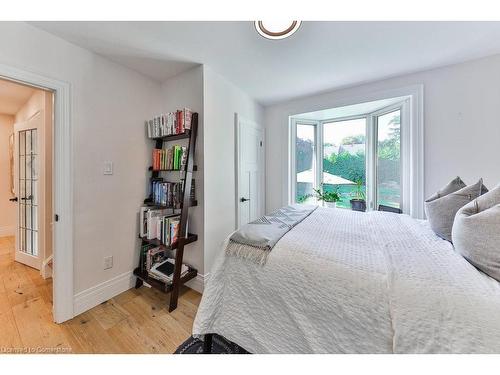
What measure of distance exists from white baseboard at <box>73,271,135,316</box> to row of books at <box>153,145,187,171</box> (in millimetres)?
1166

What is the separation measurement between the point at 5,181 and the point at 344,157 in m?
5.91

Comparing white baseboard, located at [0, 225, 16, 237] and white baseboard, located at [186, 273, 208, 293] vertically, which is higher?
white baseboard, located at [0, 225, 16, 237]

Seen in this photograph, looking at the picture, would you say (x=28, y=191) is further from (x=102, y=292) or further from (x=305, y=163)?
(x=305, y=163)

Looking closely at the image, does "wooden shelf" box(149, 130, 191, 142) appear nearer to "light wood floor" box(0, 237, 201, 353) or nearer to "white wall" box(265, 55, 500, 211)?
"light wood floor" box(0, 237, 201, 353)

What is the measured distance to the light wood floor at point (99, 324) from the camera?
4.42 ft

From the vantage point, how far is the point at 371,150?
2.76m

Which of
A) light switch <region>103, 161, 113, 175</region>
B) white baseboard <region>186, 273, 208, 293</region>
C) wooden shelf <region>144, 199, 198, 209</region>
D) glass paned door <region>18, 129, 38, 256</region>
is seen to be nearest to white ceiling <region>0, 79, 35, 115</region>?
glass paned door <region>18, 129, 38, 256</region>

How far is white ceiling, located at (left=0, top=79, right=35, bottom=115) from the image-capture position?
7.69ft

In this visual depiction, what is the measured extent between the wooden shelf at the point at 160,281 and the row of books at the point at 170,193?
27.3 inches

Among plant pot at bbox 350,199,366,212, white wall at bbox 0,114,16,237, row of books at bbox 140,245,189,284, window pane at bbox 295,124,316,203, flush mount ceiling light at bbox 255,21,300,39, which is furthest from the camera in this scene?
white wall at bbox 0,114,16,237
